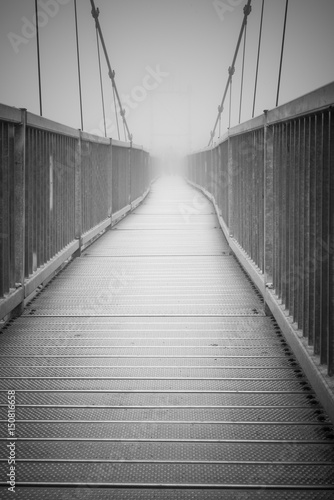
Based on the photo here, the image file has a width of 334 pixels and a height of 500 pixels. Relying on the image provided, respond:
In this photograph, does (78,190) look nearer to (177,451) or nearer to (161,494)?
(177,451)

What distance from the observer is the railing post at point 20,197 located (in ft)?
11.8

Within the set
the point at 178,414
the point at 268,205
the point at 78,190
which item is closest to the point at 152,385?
the point at 178,414

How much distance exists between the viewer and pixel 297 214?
2.91m

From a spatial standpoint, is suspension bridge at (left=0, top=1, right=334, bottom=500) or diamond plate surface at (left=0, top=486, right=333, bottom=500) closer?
diamond plate surface at (left=0, top=486, right=333, bottom=500)

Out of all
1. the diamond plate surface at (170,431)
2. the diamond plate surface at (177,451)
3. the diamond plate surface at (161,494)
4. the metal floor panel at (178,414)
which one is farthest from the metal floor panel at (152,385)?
the diamond plate surface at (161,494)

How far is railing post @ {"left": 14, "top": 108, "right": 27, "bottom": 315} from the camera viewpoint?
3.59 meters

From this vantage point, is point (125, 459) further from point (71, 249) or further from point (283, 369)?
point (71, 249)

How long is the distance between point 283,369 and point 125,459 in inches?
39.7

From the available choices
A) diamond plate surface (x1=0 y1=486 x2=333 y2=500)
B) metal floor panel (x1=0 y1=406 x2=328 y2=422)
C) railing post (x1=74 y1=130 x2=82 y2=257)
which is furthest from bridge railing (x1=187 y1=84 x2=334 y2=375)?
railing post (x1=74 y1=130 x2=82 y2=257)

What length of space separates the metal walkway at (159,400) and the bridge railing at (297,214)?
0.74ft

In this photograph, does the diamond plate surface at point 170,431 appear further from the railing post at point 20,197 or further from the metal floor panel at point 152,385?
the railing post at point 20,197

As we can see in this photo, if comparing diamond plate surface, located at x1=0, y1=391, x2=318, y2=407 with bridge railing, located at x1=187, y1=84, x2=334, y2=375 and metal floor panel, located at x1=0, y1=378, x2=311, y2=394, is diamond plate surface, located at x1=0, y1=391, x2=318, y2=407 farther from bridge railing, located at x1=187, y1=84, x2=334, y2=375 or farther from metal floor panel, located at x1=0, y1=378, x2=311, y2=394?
bridge railing, located at x1=187, y1=84, x2=334, y2=375

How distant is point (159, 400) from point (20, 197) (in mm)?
1571

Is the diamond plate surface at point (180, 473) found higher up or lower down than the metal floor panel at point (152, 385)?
lower down
